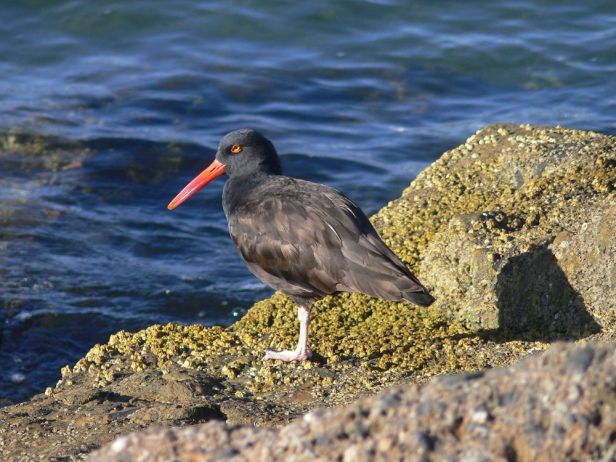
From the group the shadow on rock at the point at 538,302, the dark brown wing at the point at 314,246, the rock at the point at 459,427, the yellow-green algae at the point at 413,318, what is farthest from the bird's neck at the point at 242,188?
the rock at the point at 459,427

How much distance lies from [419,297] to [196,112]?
25.8ft

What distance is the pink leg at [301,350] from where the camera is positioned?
15.9 feet

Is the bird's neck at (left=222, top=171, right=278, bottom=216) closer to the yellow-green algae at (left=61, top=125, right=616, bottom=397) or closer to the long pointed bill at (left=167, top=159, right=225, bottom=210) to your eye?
the long pointed bill at (left=167, top=159, right=225, bottom=210)

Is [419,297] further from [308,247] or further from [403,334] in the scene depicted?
[308,247]

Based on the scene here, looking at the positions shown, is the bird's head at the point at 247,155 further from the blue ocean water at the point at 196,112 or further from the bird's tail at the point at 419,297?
the blue ocean water at the point at 196,112

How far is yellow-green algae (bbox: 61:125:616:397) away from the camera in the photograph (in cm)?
476

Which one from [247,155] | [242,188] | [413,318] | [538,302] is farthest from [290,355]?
[247,155]

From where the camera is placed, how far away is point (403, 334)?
5.16 meters

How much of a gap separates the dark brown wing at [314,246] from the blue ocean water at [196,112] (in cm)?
220

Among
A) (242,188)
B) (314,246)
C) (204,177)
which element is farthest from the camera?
(204,177)

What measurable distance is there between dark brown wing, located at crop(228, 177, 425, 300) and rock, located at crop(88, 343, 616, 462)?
2.37 m

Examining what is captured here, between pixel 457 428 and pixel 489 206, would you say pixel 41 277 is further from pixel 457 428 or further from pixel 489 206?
pixel 457 428

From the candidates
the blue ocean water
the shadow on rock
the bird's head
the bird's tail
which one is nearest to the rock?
the bird's tail

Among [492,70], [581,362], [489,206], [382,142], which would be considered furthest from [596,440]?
[492,70]
